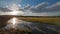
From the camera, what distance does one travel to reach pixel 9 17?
2.56 metres

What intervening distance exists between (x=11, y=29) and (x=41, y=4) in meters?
0.71

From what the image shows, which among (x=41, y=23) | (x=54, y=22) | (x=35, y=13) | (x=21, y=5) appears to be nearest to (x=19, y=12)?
(x=21, y=5)

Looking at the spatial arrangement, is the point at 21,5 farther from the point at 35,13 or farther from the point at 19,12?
the point at 35,13

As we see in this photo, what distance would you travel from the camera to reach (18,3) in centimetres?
259

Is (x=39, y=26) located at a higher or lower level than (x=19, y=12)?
lower

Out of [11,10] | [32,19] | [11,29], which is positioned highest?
[11,10]

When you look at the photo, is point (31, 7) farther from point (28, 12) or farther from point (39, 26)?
point (39, 26)

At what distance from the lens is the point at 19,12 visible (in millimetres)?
2580

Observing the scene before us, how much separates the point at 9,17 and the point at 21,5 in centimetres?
31

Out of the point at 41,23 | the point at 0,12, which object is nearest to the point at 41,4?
the point at 41,23

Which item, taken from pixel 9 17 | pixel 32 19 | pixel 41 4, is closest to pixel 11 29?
pixel 9 17

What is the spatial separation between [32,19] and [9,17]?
0.42 m

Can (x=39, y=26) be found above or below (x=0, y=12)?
below

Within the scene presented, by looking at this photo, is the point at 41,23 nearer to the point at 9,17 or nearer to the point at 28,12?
the point at 28,12
